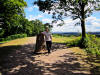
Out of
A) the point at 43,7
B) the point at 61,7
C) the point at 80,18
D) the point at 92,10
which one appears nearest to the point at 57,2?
the point at 61,7

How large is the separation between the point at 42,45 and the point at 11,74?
14.5ft

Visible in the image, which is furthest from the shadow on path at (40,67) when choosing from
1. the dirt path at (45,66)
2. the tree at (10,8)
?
the tree at (10,8)

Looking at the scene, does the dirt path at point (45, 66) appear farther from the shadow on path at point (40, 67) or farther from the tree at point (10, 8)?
the tree at point (10, 8)

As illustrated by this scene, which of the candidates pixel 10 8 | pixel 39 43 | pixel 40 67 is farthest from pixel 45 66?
pixel 10 8

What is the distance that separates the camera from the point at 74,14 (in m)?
12.5

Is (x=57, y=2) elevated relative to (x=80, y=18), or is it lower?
elevated

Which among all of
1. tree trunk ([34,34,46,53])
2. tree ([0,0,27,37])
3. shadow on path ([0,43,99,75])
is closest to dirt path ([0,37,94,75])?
shadow on path ([0,43,99,75])

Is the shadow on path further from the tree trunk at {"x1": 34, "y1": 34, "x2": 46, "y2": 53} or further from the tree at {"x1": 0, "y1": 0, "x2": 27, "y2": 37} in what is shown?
the tree at {"x1": 0, "y1": 0, "x2": 27, "y2": 37}

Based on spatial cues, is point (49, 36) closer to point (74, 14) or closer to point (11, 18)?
point (74, 14)

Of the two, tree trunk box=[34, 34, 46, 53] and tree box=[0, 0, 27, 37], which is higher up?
tree box=[0, 0, 27, 37]

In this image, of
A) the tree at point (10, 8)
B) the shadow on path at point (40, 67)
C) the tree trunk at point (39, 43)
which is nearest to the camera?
the shadow on path at point (40, 67)

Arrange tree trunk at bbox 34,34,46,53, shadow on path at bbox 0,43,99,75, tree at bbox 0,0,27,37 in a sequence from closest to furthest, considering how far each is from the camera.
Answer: shadow on path at bbox 0,43,99,75, tree trunk at bbox 34,34,46,53, tree at bbox 0,0,27,37

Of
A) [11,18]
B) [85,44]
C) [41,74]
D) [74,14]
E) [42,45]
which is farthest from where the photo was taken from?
[11,18]

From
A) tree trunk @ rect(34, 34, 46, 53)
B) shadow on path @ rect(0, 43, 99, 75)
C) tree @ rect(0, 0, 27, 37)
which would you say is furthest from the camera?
tree @ rect(0, 0, 27, 37)
